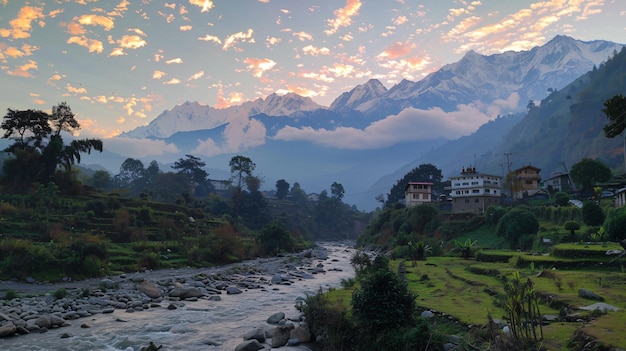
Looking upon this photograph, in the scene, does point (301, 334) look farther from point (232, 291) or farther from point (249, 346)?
point (232, 291)

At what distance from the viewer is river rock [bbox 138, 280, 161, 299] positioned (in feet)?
112

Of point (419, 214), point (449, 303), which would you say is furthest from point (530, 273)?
point (419, 214)

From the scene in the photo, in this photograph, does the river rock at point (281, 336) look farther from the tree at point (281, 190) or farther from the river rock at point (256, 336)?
the tree at point (281, 190)

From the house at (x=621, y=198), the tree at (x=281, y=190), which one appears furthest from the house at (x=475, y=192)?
the tree at (x=281, y=190)

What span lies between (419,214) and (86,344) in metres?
64.7

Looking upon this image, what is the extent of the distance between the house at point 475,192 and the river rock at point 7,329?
80105 mm

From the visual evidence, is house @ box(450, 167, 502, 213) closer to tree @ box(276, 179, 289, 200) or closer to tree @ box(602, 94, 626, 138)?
tree @ box(602, 94, 626, 138)

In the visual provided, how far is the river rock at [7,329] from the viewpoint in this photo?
71.9 ft

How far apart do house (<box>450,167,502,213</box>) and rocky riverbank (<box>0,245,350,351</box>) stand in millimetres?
48195

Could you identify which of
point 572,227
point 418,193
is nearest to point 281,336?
point 572,227

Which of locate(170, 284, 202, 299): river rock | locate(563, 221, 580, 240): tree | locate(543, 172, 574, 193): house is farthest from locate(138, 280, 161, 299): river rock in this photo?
locate(543, 172, 574, 193): house

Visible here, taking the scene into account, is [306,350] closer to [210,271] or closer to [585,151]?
[210,271]

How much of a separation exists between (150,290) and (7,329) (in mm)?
13000

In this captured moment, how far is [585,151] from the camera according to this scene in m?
150
